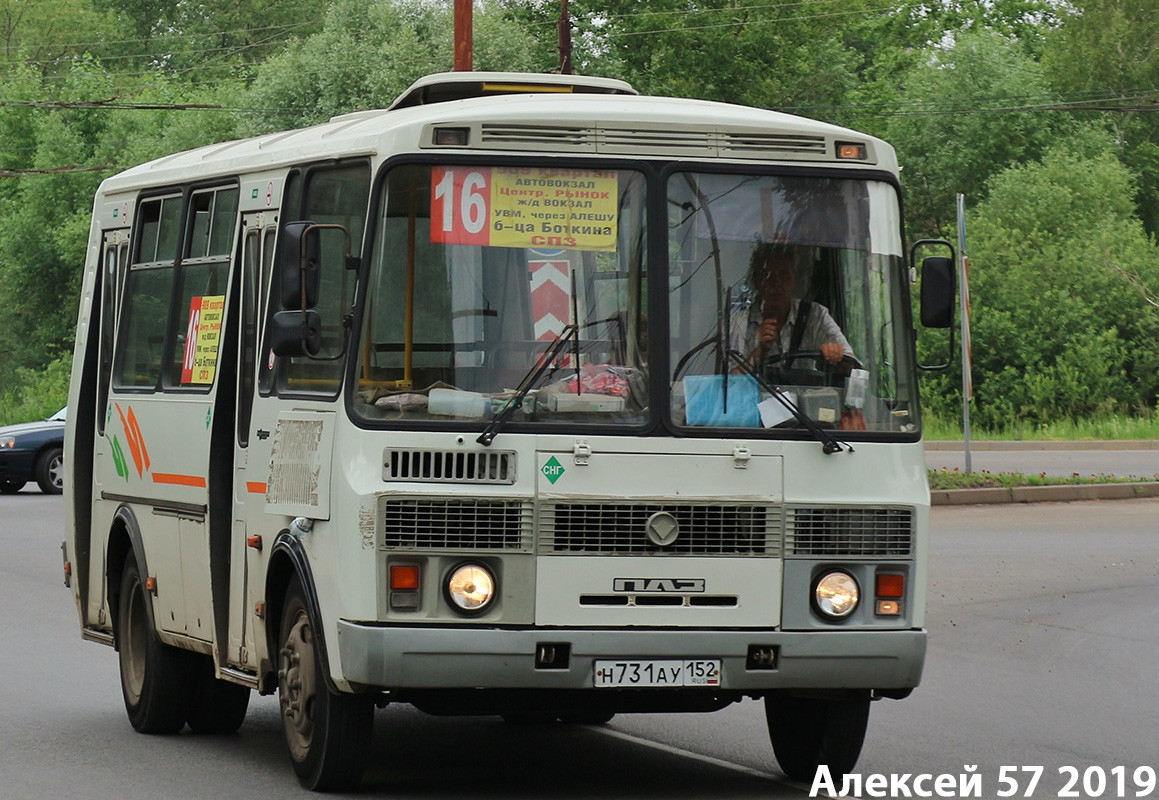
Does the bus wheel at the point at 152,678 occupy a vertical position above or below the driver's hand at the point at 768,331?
below

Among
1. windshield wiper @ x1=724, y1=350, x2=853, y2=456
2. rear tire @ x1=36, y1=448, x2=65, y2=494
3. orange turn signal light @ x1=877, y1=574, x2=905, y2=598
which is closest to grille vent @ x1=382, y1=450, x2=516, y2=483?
windshield wiper @ x1=724, y1=350, x2=853, y2=456

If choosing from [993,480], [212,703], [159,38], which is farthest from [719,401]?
[159,38]

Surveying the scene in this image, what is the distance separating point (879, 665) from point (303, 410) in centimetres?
250

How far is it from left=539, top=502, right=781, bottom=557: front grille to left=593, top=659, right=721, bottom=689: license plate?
1.36ft

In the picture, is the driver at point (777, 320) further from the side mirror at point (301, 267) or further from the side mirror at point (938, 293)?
the side mirror at point (301, 267)

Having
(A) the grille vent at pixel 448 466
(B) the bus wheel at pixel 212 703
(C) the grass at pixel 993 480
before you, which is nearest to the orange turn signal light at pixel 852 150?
(A) the grille vent at pixel 448 466

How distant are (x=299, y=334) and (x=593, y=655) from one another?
166cm

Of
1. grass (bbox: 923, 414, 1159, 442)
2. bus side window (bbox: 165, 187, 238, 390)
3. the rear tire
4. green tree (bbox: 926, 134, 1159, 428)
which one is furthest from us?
green tree (bbox: 926, 134, 1159, 428)

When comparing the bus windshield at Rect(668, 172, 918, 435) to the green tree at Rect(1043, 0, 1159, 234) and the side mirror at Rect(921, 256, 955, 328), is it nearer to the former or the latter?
the side mirror at Rect(921, 256, 955, 328)

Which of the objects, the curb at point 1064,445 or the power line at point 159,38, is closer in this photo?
the curb at point 1064,445

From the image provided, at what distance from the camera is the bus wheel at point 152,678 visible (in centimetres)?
998

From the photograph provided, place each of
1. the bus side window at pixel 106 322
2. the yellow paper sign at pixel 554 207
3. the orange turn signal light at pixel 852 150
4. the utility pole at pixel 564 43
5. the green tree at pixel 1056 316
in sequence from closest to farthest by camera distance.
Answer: the yellow paper sign at pixel 554 207 → the orange turn signal light at pixel 852 150 → the bus side window at pixel 106 322 → the utility pole at pixel 564 43 → the green tree at pixel 1056 316

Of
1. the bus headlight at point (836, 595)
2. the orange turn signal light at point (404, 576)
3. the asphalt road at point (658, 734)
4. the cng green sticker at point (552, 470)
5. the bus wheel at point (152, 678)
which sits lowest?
the asphalt road at point (658, 734)

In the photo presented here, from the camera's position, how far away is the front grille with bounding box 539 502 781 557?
756 cm
